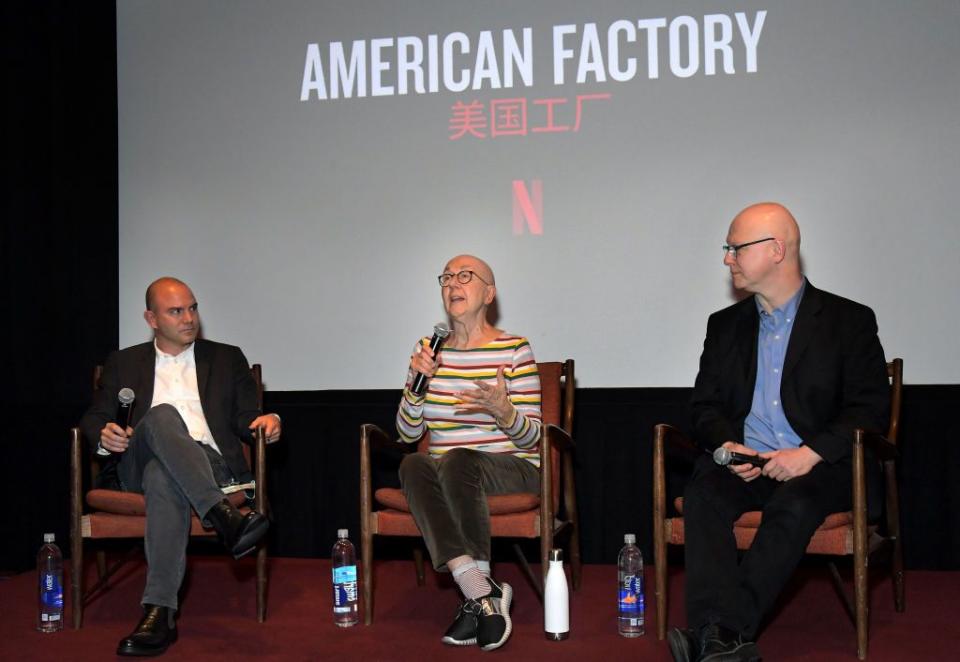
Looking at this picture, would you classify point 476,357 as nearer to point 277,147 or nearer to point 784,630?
point 784,630

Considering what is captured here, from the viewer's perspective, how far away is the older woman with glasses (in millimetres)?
3092

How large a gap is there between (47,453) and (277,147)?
165 centimetres

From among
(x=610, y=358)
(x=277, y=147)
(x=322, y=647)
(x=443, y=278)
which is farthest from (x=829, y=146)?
(x=322, y=647)

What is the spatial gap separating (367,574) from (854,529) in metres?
1.50

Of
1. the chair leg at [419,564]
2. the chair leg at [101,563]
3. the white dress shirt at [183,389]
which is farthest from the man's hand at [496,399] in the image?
the chair leg at [101,563]

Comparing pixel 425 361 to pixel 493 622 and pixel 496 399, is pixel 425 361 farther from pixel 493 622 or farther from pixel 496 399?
pixel 493 622

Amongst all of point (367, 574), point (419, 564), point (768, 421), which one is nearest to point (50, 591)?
point (367, 574)

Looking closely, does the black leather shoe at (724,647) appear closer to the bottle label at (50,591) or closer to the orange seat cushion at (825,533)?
the orange seat cushion at (825,533)

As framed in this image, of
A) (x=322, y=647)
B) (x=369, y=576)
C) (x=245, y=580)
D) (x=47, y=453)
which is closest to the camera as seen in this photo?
(x=322, y=647)

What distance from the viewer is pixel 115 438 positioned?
3.39 m

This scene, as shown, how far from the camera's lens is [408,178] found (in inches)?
179

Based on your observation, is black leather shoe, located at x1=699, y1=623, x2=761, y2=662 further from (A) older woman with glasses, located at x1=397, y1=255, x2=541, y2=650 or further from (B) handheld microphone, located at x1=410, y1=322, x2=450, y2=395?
(B) handheld microphone, located at x1=410, y1=322, x2=450, y2=395

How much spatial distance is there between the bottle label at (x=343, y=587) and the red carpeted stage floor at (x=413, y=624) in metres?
0.08

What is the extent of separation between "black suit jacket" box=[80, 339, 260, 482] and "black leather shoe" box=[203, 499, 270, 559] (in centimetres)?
48
